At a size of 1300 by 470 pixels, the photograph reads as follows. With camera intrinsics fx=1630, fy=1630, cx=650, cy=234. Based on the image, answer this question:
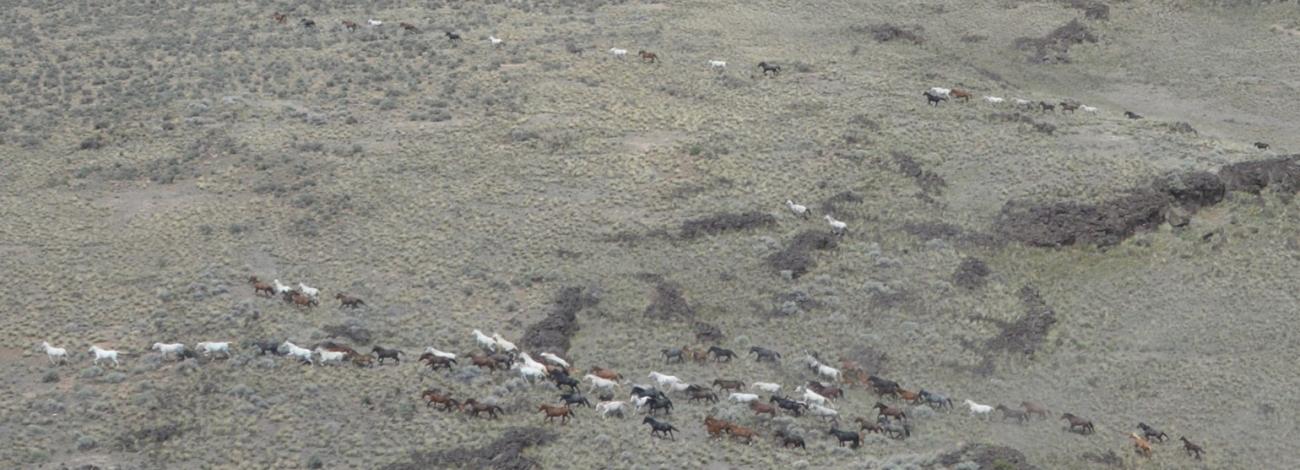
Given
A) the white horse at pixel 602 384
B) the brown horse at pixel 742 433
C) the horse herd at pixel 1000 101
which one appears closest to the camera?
the brown horse at pixel 742 433

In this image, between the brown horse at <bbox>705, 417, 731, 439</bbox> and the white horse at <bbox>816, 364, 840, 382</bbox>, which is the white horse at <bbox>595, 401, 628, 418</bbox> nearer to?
the brown horse at <bbox>705, 417, 731, 439</bbox>

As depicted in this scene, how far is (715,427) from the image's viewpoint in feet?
116

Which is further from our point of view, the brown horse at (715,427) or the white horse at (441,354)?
the white horse at (441,354)

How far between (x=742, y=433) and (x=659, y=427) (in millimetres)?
1808

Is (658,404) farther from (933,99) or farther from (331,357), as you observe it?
(933,99)

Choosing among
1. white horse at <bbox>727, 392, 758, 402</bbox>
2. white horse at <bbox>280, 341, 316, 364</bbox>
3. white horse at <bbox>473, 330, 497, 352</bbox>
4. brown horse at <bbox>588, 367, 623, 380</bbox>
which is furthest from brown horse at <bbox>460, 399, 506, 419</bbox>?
white horse at <bbox>727, 392, 758, 402</bbox>

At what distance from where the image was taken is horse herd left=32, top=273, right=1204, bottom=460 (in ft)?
119

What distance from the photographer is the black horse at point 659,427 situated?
116ft

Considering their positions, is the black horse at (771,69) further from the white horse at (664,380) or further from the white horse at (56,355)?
the white horse at (56,355)

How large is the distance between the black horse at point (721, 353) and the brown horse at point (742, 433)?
492 cm

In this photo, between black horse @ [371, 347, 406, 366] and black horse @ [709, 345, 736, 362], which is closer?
black horse @ [371, 347, 406, 366]

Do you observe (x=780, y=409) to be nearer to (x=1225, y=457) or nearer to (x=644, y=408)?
(x=644, y=408)

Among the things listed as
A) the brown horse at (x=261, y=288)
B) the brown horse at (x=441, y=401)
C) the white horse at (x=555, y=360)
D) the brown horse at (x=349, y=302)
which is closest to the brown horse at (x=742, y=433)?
the white horse at (x=555, y=360)

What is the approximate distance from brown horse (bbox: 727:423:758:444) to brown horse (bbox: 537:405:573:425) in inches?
143
